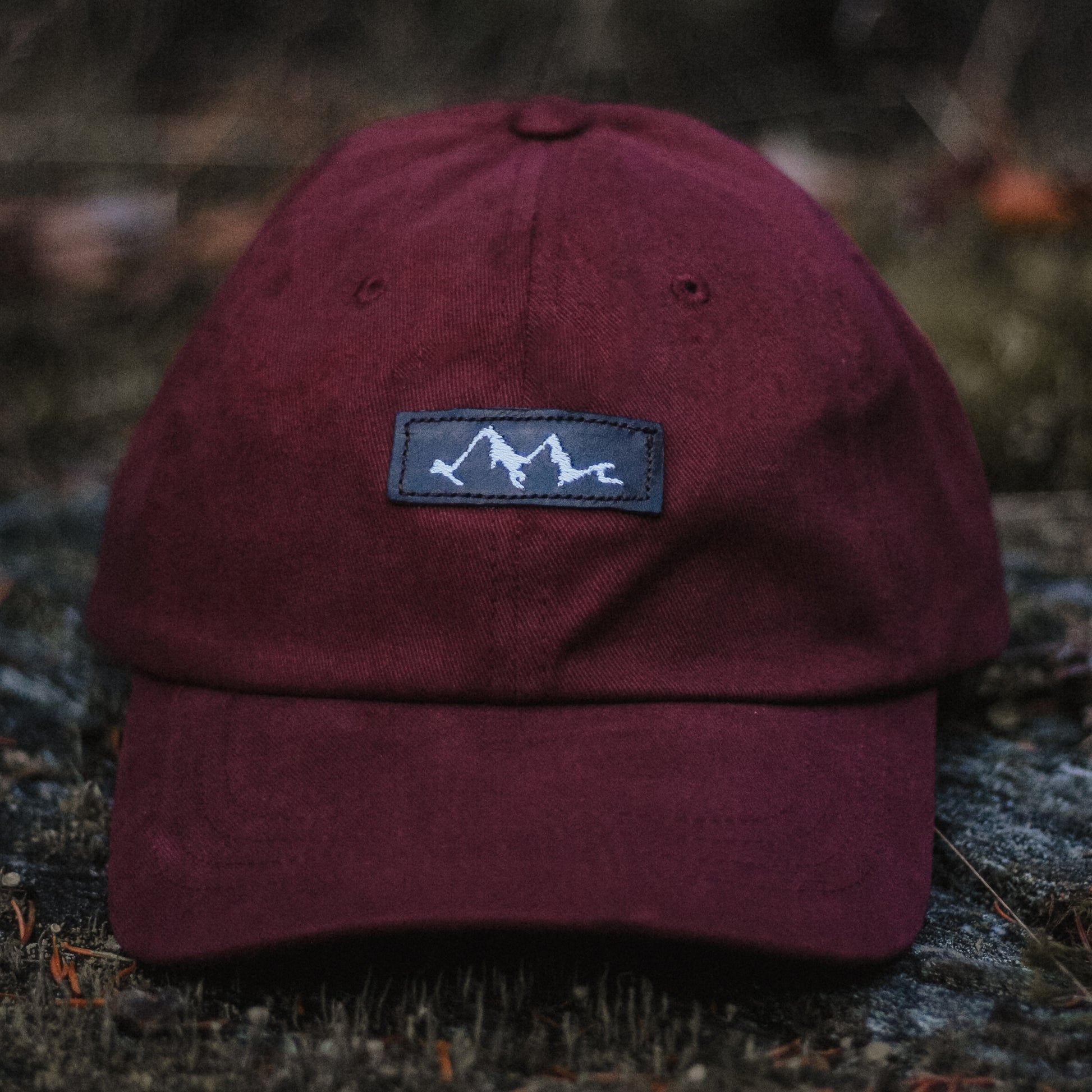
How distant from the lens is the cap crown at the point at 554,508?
1.28 metres

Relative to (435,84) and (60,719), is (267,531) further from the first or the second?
(435,84)

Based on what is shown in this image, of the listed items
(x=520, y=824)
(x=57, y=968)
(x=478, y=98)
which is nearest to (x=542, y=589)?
(x=520, y=824)

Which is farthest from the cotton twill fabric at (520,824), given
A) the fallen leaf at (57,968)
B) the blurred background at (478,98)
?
the blurred background at (478,98)

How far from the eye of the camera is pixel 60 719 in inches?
75.2

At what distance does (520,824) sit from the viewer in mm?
1132

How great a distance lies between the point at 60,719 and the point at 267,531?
2.55ft

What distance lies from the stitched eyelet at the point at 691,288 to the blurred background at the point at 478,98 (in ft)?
5.99

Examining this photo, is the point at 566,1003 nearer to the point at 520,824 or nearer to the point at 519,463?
the point at 520,824

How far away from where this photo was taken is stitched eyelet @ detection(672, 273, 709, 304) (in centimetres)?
141

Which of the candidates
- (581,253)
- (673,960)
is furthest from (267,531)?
(673,960)

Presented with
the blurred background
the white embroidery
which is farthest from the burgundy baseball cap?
the blurred background

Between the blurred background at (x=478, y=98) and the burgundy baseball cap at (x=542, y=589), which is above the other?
the blurred background at (x=478, y=98)

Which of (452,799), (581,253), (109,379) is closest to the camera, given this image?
(452,799)

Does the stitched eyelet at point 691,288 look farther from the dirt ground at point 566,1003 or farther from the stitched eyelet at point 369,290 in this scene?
the dirt ground at point 566,1003
